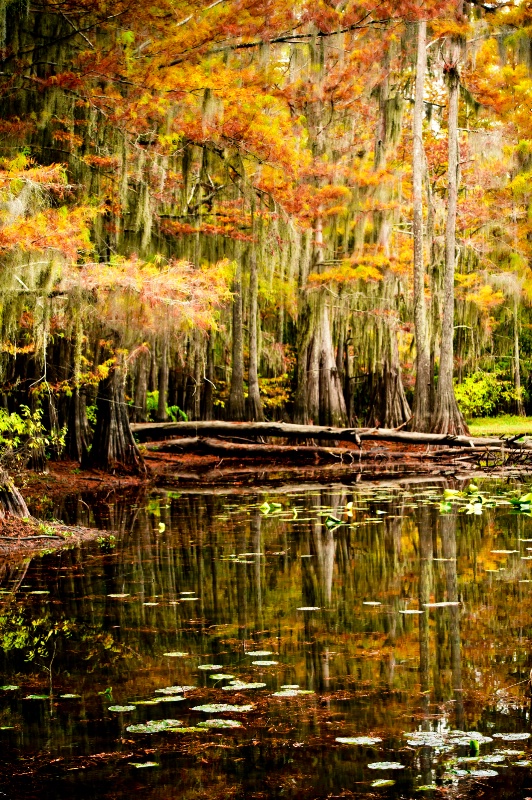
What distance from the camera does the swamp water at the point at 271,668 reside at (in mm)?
3156

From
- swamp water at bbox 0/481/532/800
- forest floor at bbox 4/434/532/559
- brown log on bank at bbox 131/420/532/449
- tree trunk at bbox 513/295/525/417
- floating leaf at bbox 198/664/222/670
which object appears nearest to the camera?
swamp water at bbox 0/481/532/800

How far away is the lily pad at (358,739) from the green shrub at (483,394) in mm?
29249

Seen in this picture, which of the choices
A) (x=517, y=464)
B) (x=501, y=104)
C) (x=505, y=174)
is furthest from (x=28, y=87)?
(x=505, y=174)

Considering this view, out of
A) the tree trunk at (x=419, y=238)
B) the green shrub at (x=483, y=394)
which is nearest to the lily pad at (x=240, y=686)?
the tree trunk at (x=419, y=238)

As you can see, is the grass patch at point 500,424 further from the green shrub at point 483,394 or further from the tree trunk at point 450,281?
the tree trunk at point 450,281

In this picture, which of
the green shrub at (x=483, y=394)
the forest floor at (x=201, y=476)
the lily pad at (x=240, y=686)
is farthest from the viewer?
the green shrub at (x=483, y=394)

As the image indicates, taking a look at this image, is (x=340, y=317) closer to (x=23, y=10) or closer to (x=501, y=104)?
(x=501, y=104)

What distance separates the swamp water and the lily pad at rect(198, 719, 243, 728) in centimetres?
1

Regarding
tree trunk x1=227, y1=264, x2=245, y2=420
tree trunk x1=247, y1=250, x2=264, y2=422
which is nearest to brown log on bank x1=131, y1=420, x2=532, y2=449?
tree trunk x1=247, y1=250, x2=264, y2=422

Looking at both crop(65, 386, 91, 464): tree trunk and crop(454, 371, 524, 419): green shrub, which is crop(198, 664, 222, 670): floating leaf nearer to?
crop(65, 386, 91, 464): tree trunk

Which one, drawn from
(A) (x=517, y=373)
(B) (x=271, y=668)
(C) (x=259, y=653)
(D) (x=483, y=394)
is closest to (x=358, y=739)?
(B) (x=271, y=668)

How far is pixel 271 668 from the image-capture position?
4418 millimetres

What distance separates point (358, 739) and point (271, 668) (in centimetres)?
105

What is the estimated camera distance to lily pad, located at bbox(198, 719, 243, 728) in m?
3.63
